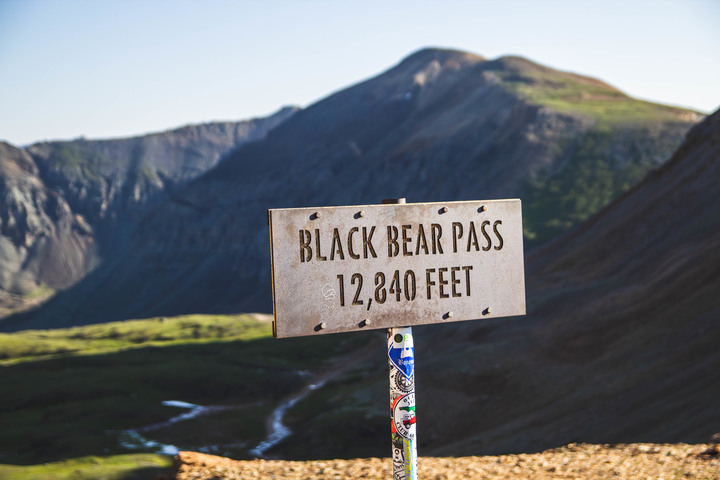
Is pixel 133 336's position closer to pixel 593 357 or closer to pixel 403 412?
pixel 593 357

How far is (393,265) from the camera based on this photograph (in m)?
7.60

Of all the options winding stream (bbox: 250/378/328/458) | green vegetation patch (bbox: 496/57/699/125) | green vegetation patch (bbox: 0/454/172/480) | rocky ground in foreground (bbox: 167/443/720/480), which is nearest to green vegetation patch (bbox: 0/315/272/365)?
winding stream (bbox: 250/378/328/458)

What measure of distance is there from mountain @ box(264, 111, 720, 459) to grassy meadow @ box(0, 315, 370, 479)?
291 inches

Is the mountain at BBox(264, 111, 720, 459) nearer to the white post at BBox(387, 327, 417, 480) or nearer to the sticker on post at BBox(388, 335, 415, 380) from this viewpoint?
the white post at BBox(387, 327, 417, 480)

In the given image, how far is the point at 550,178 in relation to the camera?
395ft

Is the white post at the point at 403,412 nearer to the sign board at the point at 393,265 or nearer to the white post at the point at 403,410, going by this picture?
the white post at the point at 403,410

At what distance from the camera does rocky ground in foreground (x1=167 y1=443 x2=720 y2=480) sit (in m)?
11.8

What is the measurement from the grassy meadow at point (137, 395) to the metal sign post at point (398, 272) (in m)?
27.2

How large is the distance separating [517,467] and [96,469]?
83.9ft

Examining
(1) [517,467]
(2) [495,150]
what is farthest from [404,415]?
(2) [495,150]

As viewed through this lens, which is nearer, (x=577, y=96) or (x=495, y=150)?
(x=495, y=150)

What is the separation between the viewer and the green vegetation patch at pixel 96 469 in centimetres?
2995

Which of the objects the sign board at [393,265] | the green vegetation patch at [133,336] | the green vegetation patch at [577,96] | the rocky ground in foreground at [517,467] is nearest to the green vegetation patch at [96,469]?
the rocky ground in foreground at [517,467]

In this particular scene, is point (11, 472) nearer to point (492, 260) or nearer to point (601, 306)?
point (492, 260)
